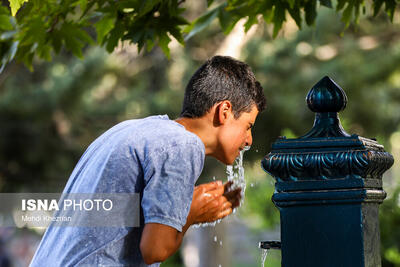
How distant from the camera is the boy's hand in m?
1.93

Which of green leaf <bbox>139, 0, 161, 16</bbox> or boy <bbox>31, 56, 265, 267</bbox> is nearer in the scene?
boy <bbox>31, 56, 265, 267</bbox>

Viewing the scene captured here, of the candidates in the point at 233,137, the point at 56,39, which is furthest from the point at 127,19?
the point at 233,137

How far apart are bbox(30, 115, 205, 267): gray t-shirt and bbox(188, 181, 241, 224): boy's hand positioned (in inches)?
5.2

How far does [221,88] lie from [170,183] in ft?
1.62

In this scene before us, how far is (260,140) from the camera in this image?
28.0 feet

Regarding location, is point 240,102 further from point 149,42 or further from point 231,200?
Result: point 149,42

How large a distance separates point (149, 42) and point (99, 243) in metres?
1.43

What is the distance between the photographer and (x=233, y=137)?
2092 mm

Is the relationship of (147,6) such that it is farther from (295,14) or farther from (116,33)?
(295,14)

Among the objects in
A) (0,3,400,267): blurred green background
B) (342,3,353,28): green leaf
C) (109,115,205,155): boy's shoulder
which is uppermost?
(342,3,353,28): green leaf

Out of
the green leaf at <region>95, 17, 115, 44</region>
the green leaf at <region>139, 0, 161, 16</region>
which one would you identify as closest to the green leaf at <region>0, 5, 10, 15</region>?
the green leaf at <region>95, 17, 115, 44</region>

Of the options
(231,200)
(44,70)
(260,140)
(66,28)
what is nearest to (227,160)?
(231,200)

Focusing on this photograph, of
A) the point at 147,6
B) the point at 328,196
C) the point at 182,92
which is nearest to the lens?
the point at 328,196

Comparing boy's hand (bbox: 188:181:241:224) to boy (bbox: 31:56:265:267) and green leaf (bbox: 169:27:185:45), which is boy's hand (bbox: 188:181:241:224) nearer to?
boy (bbox: 31:56:265:267)
